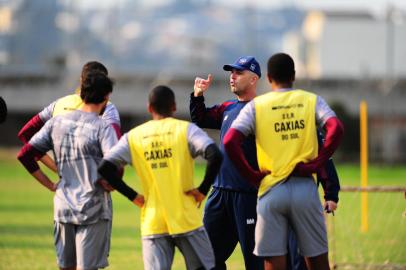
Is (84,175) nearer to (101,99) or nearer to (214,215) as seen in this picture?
(101,99)

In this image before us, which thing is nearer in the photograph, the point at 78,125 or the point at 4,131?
the point at 78,125

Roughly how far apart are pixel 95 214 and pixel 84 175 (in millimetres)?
365

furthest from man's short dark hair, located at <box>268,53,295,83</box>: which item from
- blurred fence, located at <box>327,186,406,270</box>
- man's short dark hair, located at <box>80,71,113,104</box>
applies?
blurred fence, located at <box>327,186,406,270</box>

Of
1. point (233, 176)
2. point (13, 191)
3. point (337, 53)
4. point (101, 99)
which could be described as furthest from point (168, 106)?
point (337, 53)

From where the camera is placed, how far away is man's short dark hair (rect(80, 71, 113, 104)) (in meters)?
9.41

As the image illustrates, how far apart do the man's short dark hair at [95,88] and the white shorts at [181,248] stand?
1358 millimetres

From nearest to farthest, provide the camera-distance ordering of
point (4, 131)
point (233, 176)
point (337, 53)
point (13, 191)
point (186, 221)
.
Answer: point (186, 221), point (233, 176), point (13, 191), point (4, 131), point (337, 53)

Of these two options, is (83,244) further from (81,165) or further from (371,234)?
(371,234)

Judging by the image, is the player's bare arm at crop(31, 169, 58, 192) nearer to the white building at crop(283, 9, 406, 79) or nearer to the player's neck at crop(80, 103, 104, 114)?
the player's neck at crop(80, 103, 104, 114)

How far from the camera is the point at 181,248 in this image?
9.16 metres

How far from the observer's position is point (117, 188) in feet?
30.0

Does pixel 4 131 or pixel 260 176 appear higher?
pixel 260 176

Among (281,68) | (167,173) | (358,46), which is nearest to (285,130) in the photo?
(281,68)

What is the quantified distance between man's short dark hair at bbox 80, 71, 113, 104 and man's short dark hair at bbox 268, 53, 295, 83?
1.47m
